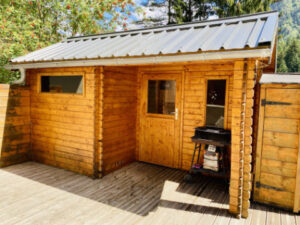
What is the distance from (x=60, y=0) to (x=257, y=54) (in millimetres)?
8724

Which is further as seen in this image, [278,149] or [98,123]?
[98,123]

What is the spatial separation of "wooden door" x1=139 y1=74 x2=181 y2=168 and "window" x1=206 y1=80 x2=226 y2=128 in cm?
71

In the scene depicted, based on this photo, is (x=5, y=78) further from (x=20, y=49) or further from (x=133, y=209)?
(x=133, y=209)

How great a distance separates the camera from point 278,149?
3816 millimetres

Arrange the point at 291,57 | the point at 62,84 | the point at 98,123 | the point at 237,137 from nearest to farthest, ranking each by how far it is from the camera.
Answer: the point at 237,137 → the point at 98,123 → the point at 62,84 → the point at 291,57

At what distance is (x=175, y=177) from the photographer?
5.18m

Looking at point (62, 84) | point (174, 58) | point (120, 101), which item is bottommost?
point (120, 101)

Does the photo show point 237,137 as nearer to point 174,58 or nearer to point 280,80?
point 280,80

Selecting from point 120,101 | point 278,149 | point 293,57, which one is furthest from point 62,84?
point 293,57

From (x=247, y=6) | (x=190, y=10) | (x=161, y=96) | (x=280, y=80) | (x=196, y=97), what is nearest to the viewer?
(x=280, y=80)

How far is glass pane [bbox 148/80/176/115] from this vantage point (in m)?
5.64

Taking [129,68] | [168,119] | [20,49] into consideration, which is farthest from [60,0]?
[168,119]

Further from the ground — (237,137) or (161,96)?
(161,96)

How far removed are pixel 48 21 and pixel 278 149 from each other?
377 inches
